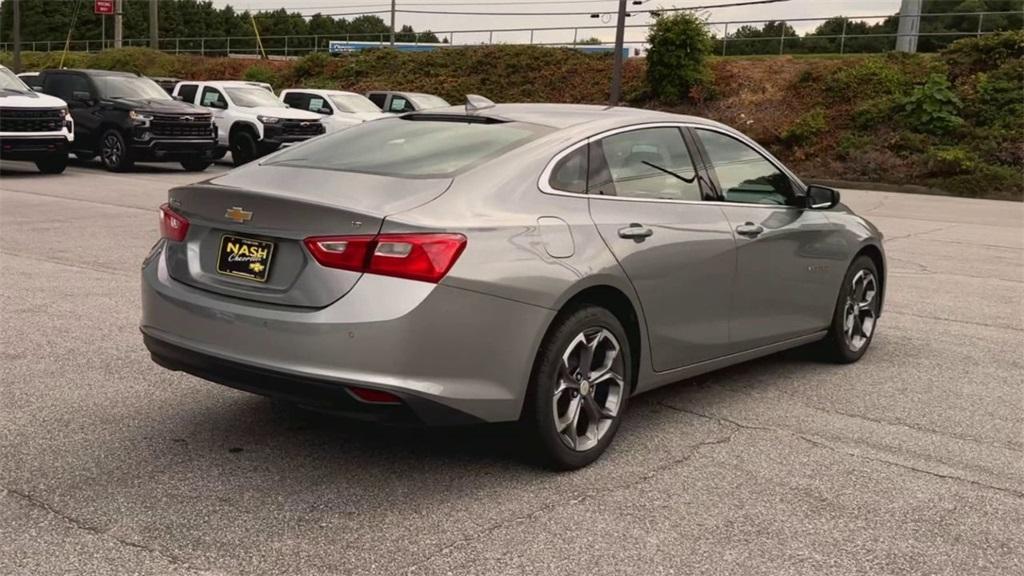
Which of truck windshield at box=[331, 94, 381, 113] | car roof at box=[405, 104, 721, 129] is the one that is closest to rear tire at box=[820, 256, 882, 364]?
car roof at box=[405, 104, 721, 129]

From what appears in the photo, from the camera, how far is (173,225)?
4.46m

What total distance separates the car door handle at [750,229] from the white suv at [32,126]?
52.2ft

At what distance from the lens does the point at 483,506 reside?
3986 millimetres

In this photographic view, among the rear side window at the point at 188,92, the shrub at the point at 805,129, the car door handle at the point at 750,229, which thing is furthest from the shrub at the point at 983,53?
the car door handle at the point at 750,229

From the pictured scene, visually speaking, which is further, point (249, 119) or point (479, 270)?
point (249, 119)

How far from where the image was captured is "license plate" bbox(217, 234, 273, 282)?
4016 millimetres

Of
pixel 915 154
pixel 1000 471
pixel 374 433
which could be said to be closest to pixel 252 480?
A: pixel 374 433

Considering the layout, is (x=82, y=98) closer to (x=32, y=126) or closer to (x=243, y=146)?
(x=32, y=126)

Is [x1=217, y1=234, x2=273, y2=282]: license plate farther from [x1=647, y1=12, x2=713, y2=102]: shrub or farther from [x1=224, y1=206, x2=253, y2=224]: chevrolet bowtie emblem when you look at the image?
[x1=647, y1=12, x2=713, y2=102]: shrub

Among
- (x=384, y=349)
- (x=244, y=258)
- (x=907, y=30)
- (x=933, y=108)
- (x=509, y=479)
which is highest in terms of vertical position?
(x=907, y=30)

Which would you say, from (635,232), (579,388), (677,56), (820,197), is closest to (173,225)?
(579,388)

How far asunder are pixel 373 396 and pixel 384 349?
7.1 inches

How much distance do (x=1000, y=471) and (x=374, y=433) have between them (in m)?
2.83

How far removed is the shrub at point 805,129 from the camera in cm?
2899
